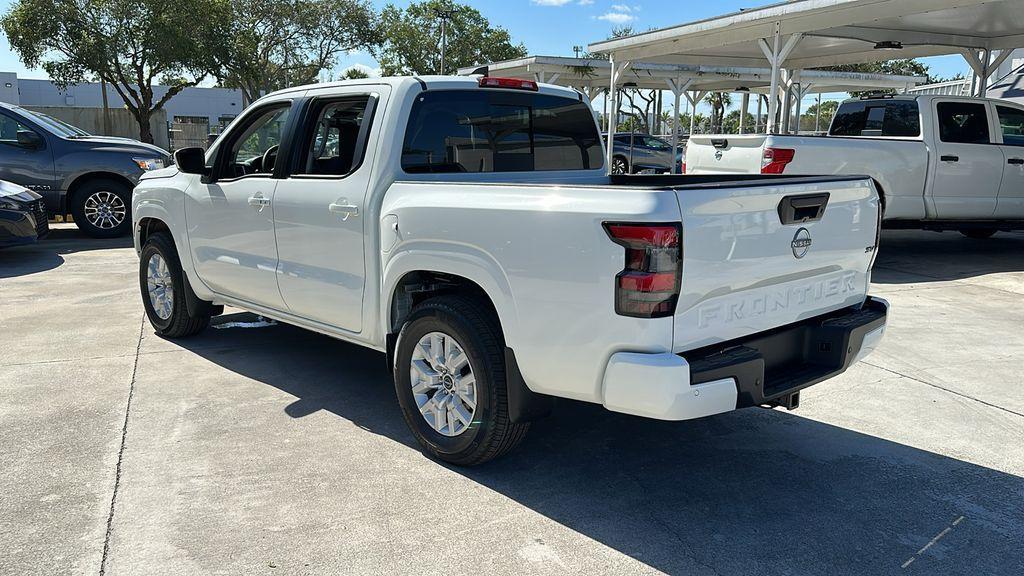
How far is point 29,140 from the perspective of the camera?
11172mm

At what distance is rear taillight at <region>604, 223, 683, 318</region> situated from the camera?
2891 mm

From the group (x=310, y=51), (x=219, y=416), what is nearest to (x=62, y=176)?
(x=219, y=416)

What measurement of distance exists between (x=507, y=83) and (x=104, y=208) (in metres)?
9.32

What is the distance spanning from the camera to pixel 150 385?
16.5 ft

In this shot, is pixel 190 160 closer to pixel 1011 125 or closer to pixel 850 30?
pixel 1011 125

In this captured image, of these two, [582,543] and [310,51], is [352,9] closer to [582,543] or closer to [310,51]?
[310,51]

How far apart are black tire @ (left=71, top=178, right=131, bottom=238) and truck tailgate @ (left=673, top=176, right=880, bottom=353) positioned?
35.5 feet

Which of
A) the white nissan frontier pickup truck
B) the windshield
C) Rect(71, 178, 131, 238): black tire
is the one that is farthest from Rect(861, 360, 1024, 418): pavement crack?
the windshield

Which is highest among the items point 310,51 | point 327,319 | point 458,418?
point 310,51

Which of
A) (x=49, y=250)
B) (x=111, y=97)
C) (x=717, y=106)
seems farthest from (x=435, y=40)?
(x=49, y=250)

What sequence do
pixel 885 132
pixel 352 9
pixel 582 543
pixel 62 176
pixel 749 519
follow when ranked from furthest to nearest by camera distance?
pixel 352 9 → pixel 62 176 → pixel 885 132 → pixel 749 519 → pixel 582 543

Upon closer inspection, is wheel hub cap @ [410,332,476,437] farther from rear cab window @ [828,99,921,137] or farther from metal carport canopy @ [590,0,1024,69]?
metal carport canopy @ [590,0,1024,69]

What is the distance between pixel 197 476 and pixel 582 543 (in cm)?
186

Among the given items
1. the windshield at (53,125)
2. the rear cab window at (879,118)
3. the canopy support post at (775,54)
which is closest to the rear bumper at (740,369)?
the rear cab window at (879,118)
